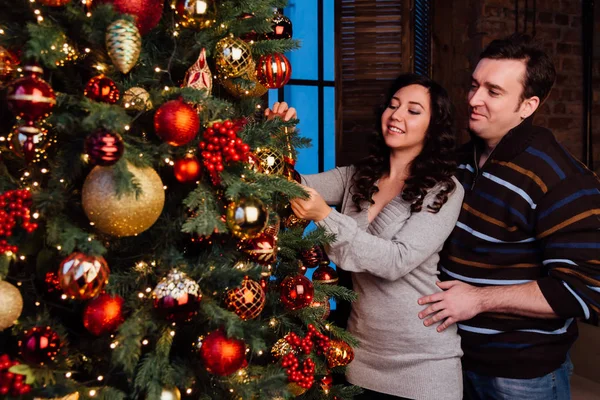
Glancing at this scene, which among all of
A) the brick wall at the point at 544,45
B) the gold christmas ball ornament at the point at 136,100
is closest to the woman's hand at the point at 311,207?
the gold christmas ball ornament at the point at 136,100

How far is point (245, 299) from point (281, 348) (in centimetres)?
23

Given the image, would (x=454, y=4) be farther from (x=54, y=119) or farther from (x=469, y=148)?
(x=54, y=119)

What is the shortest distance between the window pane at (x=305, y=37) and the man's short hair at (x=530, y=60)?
4.44ft

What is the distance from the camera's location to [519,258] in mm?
1647

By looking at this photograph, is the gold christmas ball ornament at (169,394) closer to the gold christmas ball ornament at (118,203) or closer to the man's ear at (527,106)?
the gold christmas ball ornament at (118,203)

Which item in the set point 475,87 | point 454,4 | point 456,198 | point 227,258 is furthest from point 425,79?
point 454,4

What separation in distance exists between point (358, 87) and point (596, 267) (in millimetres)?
1524

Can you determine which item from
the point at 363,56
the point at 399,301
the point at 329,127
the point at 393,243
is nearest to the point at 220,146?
the point at 393,243

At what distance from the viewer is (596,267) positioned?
1.55m

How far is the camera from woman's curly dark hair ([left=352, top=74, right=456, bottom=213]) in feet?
5.38

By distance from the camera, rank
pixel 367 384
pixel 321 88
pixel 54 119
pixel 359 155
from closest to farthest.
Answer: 1. pixel 54 119
2. pixel 367 384
3. pixel 359 155
4. pixel 321 88

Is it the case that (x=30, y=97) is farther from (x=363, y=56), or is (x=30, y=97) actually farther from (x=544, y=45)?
(x=544, y=45)

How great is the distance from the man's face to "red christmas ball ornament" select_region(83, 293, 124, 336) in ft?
3.93

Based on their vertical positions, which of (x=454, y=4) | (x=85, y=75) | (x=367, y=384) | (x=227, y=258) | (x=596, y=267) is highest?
(x=454, y=4)
